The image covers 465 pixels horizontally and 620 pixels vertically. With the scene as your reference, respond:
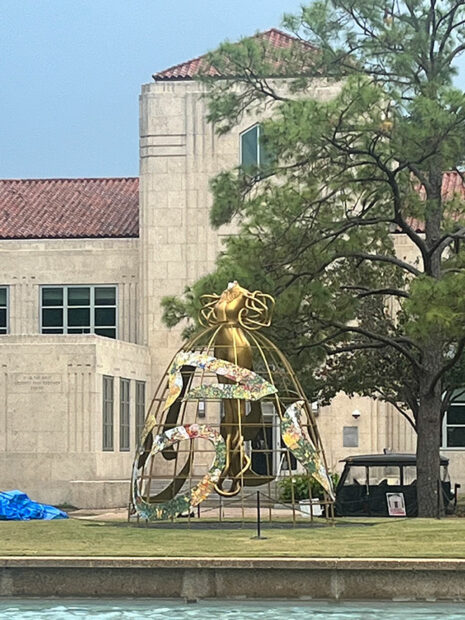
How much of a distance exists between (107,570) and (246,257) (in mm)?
12883

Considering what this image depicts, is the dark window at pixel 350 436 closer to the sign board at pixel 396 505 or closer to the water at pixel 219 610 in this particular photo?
the sign board at pixel 396 505

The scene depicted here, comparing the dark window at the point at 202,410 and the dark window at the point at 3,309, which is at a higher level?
the dark window at the point at 3,309

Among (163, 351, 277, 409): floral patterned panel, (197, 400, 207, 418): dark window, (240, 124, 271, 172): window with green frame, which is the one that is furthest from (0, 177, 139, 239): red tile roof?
(163, 351, 277, 409): floral patterned panel

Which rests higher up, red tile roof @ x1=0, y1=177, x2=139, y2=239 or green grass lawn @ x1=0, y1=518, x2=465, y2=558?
red tile roof @ x1=0, y1=177, x2=139, y2=239

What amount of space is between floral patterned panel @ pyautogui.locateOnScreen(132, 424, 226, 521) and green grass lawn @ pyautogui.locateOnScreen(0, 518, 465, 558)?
0.47 metres

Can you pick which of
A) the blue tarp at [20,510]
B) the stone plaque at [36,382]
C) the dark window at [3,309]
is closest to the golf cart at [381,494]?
the blue tarp at [20,510]

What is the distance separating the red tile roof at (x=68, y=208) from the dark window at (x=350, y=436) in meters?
10.5

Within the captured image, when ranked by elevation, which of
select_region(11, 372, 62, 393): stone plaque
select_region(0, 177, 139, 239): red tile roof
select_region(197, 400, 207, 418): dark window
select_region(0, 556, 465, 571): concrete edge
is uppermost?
select_region(0, 177, 139, 239): red tile roof

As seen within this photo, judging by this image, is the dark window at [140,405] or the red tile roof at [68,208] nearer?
the dark window at [140,405]

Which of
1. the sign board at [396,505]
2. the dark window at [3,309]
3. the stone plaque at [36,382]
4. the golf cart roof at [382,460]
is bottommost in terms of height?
the sign board at [396,505]

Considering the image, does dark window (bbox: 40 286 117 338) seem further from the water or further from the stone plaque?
the water

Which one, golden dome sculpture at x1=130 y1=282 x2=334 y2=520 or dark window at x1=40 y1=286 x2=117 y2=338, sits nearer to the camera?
golden dome sculpture at x1=130 y1=282 x2=334 y2=520

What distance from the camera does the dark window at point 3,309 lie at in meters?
52.3

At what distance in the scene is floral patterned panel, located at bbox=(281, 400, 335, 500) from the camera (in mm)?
24828
